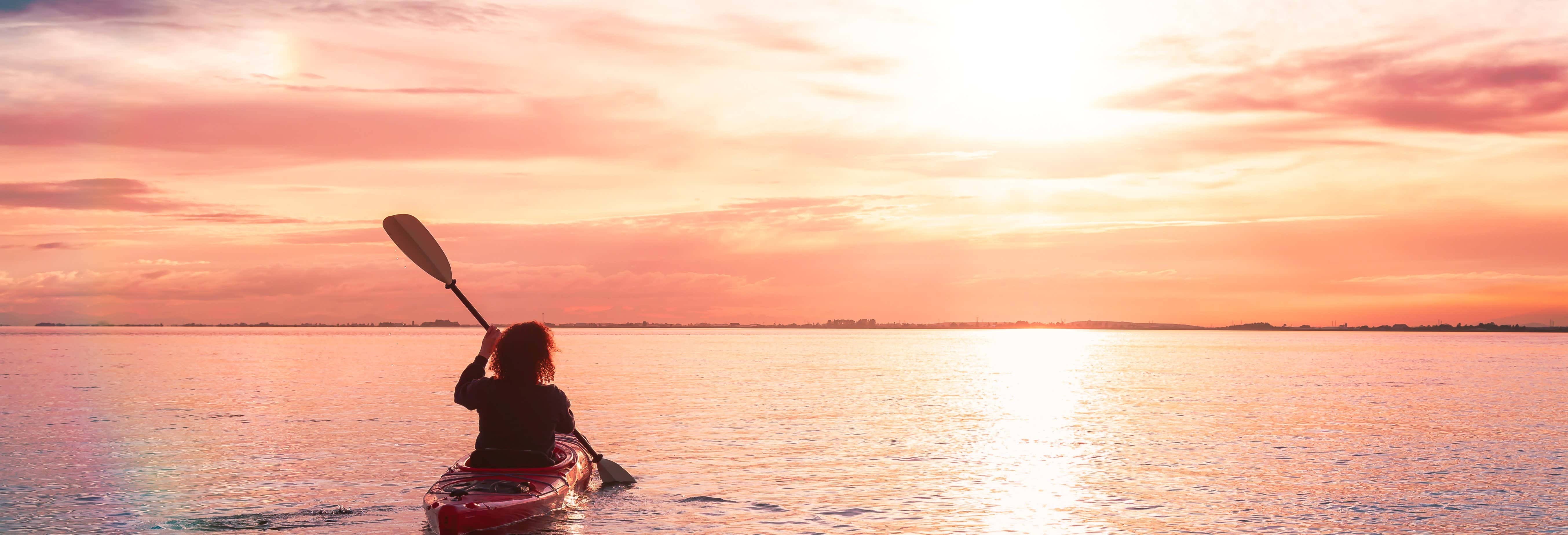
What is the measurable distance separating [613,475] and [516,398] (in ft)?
13.9

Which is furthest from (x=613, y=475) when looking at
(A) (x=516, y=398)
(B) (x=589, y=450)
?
(A) (x=516, y=398)

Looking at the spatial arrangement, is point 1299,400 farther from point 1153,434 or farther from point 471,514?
point 471,514

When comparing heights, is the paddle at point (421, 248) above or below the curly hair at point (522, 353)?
above

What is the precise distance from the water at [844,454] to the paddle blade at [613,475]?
1.13ft

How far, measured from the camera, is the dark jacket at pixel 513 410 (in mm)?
11805

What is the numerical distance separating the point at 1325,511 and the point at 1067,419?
13.1 metres

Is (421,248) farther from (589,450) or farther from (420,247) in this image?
(589,450)

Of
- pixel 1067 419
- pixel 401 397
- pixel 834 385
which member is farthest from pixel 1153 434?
pixel 401 397

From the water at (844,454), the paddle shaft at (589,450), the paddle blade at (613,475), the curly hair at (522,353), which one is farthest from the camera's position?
the paddle blade at (613,475)

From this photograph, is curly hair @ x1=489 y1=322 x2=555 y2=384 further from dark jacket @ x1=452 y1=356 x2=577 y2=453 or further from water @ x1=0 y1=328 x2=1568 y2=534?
water @ x1=0 y1=328 x2=1568 y2=534

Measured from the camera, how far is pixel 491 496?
11766 mm

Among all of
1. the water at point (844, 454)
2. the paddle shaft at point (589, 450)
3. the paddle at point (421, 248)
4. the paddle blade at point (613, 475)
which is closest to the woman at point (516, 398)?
the water at point (844, 454)

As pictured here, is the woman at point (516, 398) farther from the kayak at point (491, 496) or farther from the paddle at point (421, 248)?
the paddle at point (421, 248)

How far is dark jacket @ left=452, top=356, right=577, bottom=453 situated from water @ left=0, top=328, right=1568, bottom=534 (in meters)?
1.05
